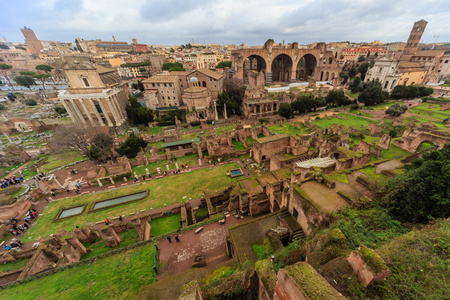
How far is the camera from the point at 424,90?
46656mm

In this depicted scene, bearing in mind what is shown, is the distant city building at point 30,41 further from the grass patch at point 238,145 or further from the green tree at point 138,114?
the grass patch at point 238,145

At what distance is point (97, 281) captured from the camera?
12.6 metres

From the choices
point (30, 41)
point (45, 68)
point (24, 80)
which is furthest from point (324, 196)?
point (30, 41)

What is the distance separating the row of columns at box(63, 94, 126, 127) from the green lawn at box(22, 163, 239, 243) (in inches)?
954

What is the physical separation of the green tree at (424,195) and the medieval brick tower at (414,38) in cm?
9101

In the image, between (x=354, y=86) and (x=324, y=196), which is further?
(x=354, y=86)

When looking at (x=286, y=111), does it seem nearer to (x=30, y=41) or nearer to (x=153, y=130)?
(x=153, y=130)

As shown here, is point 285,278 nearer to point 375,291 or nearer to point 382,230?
point 375,291

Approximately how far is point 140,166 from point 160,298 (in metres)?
22.8

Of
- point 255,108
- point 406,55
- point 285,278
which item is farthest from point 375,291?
point 406,55

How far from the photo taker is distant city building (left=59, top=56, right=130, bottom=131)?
3809 cm

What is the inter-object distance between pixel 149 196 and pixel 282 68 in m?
68.6

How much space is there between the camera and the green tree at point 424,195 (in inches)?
347

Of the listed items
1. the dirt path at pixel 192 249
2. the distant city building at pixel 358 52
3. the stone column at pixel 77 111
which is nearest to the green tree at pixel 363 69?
the distant city building at pixel 358 52
